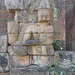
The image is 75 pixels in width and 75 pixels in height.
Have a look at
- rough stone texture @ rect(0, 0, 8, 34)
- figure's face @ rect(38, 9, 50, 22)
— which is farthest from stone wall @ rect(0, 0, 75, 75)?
rough stone texture @ rect(0, 0, 8, 34)

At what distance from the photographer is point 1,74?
14.6 feet

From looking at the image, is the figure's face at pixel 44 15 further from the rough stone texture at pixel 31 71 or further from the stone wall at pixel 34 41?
the rough stone texture at pixel 31 71

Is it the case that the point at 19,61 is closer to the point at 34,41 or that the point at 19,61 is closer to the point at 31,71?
the point at 31,71

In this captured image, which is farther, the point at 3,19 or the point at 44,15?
the point at 3,19

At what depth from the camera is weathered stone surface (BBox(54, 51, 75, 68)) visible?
4.21 m

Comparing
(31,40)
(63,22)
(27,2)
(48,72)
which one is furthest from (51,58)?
(27,2)

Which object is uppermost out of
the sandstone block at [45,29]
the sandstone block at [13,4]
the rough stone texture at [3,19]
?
the sandstone block at [13,4]

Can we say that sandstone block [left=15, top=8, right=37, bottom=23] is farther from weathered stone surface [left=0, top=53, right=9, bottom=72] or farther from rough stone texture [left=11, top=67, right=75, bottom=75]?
rough stone texture [left=11, top=67, right=75, bottom=75]

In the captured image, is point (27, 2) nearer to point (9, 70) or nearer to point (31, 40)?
point (31, 40)

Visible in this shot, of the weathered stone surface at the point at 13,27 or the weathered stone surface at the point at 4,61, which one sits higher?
the weathered stone surface at the point at 13,27

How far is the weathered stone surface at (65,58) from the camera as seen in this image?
13.8ft

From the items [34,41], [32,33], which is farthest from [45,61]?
[32,33]

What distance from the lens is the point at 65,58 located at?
4211 millimetres

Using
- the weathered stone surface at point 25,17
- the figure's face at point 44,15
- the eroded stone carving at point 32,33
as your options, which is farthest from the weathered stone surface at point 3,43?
the figure's face at point 44,15
